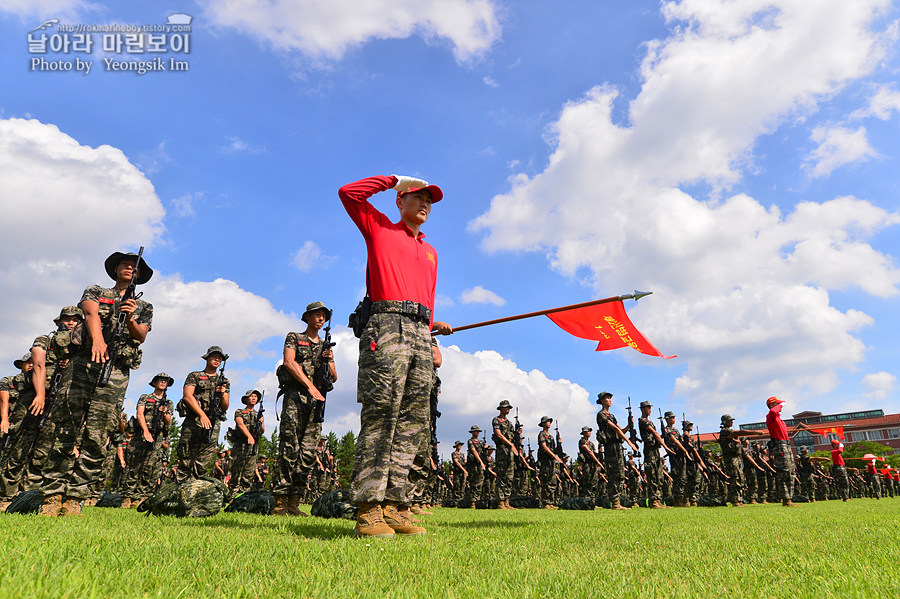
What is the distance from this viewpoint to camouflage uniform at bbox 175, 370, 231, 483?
357 inches

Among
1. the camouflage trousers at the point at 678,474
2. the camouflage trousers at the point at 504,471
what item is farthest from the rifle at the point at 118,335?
the camouflage trousers at the point at 678,474

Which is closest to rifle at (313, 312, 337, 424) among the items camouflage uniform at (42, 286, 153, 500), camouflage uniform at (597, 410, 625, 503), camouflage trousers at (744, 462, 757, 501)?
camouflage uniform at (42, 286, 153, 500)

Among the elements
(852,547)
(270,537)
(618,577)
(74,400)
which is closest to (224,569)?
(270,537)

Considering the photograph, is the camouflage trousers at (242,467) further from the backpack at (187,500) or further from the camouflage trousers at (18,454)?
the backpack at (187,500)

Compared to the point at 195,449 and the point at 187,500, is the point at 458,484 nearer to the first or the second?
the point at 195,449

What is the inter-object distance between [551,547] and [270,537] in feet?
6.17

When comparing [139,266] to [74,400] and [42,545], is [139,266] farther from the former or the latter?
[42,545]

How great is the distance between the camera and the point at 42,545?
2.34 m

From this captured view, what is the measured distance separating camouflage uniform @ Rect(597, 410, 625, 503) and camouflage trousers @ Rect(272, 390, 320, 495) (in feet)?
31.0

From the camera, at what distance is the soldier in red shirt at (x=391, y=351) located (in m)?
3.79

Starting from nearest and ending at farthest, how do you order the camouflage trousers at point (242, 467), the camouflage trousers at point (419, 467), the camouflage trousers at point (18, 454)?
the camouflage trousers at point (419, 467) < the camouflage trousers at point (18, 454) < the camouflage trousers at point (242, 467)

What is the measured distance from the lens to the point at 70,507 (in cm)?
545

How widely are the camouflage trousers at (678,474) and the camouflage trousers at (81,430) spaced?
1515cm

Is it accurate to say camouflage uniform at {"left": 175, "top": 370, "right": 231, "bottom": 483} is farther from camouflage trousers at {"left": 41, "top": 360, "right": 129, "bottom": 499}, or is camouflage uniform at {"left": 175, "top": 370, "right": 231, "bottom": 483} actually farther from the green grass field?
the green grass field
